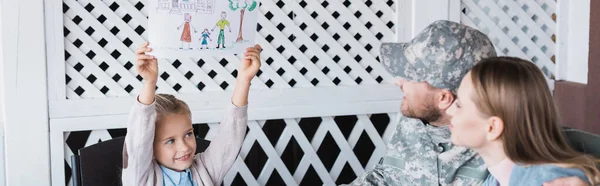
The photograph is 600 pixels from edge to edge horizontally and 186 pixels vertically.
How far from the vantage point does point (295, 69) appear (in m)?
3.61

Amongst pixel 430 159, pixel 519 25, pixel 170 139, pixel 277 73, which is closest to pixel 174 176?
pixel 170 139

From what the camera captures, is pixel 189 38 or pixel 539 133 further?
pixel 189 38

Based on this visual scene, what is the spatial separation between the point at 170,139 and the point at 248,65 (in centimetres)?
34

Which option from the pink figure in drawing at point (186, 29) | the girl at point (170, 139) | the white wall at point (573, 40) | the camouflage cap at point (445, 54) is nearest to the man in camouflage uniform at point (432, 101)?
the camouflage cap at point (445, 54)

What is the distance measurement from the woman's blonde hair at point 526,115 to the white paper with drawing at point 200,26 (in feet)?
3.12

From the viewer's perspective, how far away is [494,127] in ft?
6.14

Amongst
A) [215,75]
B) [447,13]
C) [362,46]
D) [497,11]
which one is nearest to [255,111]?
[215,75]

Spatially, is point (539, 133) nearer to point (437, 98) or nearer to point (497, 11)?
point (437, 98)

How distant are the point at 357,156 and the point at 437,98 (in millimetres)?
1593

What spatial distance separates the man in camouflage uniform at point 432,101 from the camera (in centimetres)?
231

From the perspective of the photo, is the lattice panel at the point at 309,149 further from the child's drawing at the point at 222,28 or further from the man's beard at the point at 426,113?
the man's beard at the point at 426,113

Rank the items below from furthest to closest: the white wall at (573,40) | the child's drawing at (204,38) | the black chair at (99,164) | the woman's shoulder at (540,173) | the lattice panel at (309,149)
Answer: the white wall at (573,40)
the lattice panel at (309,149)
the black chair at (99,164)
the child's drawing at (204,38)
the woman's shoulder at (540,173)

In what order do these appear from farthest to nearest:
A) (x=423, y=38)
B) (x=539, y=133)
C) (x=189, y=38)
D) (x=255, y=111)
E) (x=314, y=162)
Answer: (x=314, y=162) < (x=255, y=111) < (x=189, y=38) < (x=423, y=38) < (x=539, y=133)

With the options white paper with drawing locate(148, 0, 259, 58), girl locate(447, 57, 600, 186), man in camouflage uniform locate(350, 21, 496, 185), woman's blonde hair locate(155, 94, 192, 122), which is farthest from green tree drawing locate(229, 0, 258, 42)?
girl locate(447, 57, 600, 186)
